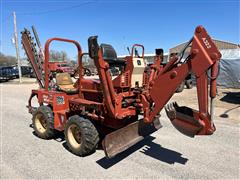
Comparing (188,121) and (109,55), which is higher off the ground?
(109,55)

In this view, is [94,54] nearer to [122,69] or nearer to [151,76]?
[122,69]

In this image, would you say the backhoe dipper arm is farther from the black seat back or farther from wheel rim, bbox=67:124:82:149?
wheel rim, bbox=67:124:82:149

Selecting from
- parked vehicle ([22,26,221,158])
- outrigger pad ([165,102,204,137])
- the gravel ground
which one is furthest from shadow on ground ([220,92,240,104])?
outrigger pad ([165,102,204,137])

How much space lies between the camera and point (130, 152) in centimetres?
407

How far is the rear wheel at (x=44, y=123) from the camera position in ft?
15.2

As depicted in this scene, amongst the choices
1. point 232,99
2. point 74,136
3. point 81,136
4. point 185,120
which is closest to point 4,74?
point 232,99

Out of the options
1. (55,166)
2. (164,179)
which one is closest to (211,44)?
(164,179)

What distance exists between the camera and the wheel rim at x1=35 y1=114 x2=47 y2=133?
4.98 metres

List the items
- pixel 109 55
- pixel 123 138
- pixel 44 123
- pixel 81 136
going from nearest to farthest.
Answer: pixel 123 138
pixel 81 136
pixel 109 55
pixel 44 123

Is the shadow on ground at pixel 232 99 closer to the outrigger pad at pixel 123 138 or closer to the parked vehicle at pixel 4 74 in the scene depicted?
the outrigger pad at pixel 123 138

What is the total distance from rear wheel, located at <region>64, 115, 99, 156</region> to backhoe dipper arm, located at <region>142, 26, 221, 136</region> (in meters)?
1.05

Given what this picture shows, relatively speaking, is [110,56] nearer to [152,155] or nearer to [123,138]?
[123,138]

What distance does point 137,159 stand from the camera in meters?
3.78

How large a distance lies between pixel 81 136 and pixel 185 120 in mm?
1844
